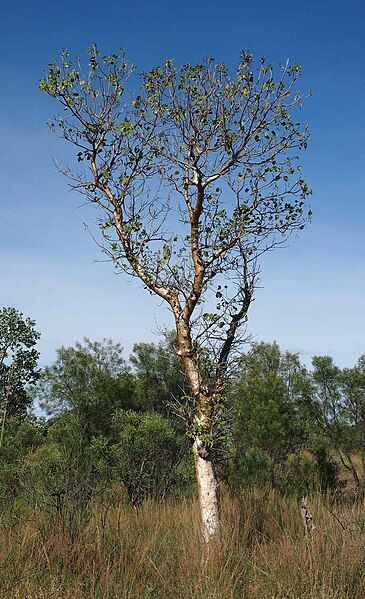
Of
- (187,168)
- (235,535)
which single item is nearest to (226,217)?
(187,168)

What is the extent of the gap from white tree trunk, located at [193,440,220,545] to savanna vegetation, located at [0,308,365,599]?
166 millimetres

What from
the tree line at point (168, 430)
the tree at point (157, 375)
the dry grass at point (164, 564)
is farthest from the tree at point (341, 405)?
the dry grass at point (164, 564)

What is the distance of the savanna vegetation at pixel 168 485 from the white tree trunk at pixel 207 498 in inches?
6.5

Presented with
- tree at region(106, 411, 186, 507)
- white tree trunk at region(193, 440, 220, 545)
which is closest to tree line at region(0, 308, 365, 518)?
tree at region(106, 411, 186, 507)

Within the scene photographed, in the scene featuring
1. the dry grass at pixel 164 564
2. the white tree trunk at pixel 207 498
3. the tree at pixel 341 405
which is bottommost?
the dry grass at pixel 164 564

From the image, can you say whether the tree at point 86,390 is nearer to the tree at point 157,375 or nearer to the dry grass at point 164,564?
the tree at point 157,375

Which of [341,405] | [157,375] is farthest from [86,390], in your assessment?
[341,405]

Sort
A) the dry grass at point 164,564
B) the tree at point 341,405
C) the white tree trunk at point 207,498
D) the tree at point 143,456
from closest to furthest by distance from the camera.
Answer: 1. the dry grass at point 164,564
2. the white tree trunk at point 207,498
3. the tree at point 143,456
4. the tree at point 341,405

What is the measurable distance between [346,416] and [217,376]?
649cm

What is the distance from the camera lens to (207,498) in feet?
26.1

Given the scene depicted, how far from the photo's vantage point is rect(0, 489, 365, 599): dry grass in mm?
6117

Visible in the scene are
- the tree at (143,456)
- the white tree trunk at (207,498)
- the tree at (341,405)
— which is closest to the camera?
the white tree trunk at (207,498)

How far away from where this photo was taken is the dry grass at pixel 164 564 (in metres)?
6.12

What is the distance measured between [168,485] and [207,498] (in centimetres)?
417
